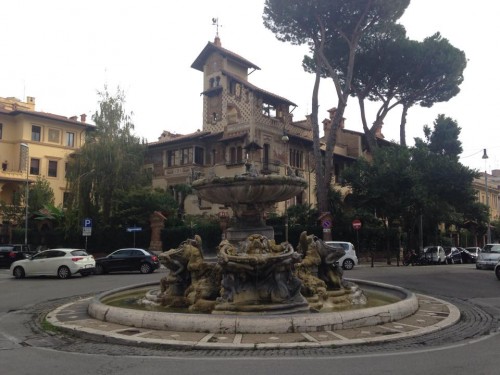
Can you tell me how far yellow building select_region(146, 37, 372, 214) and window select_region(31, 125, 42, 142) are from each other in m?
13.6

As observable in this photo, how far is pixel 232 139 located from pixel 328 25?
11969mm

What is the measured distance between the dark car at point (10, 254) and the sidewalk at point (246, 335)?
2217cm

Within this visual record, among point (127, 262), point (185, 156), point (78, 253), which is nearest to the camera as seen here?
point (78, 253)

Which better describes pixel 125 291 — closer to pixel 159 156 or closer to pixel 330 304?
pixel 330 304

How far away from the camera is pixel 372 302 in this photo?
11.0 m

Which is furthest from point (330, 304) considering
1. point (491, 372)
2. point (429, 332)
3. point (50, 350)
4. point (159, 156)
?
point (159, 156)

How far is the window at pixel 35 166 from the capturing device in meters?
51.8

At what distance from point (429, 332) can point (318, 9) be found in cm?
3052

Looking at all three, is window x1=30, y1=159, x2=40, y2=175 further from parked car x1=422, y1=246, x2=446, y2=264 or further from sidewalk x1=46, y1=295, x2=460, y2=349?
sidewalk x1=46, y1=295, x2=460, y2=349

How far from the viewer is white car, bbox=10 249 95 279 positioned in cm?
2128

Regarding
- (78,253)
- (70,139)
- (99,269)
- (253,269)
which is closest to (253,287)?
(253,269)

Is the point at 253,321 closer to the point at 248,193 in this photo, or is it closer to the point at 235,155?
the point at 248,193

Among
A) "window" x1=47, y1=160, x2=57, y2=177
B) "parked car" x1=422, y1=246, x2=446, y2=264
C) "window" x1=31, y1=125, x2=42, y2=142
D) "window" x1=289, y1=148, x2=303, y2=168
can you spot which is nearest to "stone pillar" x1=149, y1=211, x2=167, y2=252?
"window" x1=289, y1=148, x2=303, y2=168

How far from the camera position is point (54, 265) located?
21.3 m
